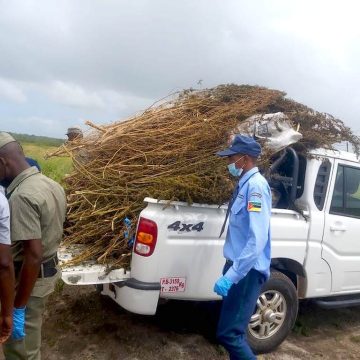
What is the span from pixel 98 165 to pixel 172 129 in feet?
2.63

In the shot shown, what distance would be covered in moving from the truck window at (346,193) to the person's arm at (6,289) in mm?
3115

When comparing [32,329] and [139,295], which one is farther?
[139,295]

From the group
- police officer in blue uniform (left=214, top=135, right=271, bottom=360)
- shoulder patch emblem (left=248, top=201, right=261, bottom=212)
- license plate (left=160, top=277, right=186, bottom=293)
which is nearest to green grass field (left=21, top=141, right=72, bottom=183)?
license plate (left=160, top=277, right=186, bottom=293)

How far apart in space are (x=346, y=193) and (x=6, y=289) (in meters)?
3.41

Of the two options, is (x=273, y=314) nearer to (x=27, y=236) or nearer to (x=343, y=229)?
(x=343, y=229)

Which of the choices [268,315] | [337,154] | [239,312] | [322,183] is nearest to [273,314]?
[268,315]

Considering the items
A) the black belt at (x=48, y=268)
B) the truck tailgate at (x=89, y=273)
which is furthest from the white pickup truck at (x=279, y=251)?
the black belt at (x=48, y=268)

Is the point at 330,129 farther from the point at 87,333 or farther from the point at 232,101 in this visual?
the point at 87,333

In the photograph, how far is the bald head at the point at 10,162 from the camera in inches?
95.9

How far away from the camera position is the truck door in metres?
4.26

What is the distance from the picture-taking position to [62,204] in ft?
8.69

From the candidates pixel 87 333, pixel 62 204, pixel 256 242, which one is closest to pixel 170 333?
pixel 87 333

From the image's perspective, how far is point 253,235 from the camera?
2945mm

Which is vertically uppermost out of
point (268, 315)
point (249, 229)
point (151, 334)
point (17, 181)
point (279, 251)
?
point (17, 181)
